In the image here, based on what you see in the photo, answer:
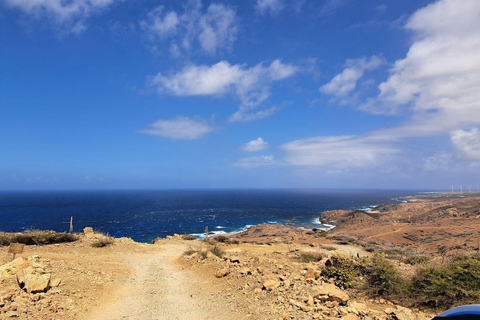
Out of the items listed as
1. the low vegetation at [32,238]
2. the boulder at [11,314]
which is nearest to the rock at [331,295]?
the boulder at [11,314]

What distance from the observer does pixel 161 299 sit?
35.5 feet

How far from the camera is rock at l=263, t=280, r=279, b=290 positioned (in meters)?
10.5

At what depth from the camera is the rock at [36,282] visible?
9.41m

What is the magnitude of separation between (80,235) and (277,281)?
20.4 metres

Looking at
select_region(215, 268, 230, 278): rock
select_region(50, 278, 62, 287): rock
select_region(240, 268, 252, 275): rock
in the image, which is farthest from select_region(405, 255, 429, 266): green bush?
select_region(50, 278, 62, 287): rock

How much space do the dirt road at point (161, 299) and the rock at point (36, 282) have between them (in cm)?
208

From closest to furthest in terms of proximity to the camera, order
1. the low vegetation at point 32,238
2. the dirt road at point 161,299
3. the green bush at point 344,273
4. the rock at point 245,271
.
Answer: the dirt road at point 161,299 → the green bush at point 344,273 → the rock at point 245,271 → the low vegetation at point 32,238

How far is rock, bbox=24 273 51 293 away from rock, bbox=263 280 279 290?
8.12 m

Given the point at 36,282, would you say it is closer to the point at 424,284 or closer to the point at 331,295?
the point at 331,295

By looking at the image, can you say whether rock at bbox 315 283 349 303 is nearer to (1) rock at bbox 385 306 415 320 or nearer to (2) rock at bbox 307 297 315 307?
(2) rock at bbox 307 297 315 307

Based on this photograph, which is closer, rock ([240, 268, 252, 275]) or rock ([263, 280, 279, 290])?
rock ([263, 280, 279, 290])

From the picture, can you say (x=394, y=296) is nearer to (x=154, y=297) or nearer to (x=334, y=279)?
(x=334, y=279)

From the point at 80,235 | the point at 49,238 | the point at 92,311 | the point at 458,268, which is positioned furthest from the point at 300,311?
the point at 80,235

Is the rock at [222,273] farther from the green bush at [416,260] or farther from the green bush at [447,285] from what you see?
the green bush at [416,260]
